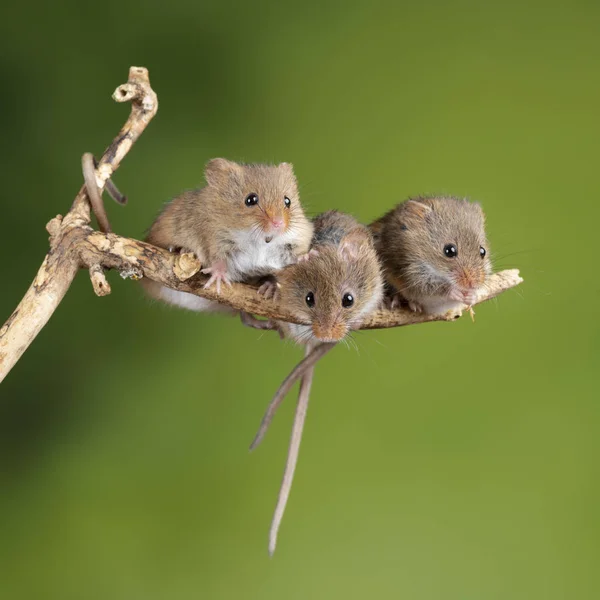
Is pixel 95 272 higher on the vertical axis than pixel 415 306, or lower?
lower

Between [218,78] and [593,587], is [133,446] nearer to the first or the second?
[218,78]

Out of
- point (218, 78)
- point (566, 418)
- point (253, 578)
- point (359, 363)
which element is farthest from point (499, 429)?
point (218, 78)

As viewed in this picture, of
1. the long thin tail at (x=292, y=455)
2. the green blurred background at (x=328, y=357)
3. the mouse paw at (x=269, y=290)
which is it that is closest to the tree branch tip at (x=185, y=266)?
the mouse paw at (x=269, y=290)

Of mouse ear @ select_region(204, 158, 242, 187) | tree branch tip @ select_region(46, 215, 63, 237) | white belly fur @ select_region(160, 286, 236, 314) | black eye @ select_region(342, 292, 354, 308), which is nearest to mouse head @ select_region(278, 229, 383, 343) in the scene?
black eye @ select_region(342, 292, 354, 308)

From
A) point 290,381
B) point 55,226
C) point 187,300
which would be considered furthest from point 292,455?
point 55,226

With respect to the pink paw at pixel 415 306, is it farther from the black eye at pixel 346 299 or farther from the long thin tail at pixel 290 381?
the black eye at pixel 346 299

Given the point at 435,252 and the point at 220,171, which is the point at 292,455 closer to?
the point at 435,252
